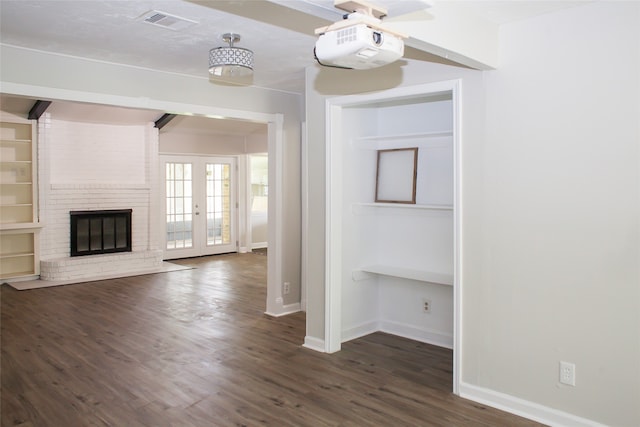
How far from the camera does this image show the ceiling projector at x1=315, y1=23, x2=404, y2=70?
72.4 inches

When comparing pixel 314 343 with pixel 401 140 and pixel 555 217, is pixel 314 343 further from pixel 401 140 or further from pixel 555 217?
pixel 555 217

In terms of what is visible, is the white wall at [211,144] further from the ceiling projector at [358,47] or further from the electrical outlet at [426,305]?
the ceiling projector at [358,47]

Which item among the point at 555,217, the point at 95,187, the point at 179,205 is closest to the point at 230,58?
the point at 555,217

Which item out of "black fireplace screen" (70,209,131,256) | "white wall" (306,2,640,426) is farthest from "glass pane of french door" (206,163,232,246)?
"white wall" (306,2,640,426)

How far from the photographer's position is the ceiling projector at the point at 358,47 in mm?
1838

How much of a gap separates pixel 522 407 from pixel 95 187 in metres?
7.00

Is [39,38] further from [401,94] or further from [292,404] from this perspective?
[292,404]

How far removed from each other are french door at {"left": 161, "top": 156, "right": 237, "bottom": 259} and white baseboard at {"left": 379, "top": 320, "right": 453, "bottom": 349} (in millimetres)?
5634

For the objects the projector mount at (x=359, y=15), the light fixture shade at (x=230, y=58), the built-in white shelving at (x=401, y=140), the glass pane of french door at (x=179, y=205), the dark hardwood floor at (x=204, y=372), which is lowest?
the dark hardwood floor at (x=204, y=372)

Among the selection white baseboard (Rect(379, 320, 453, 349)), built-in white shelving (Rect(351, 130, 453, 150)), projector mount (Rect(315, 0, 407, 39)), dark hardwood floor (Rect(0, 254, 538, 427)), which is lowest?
dark hardwood floor (Rect(0, 254, 538, 427))

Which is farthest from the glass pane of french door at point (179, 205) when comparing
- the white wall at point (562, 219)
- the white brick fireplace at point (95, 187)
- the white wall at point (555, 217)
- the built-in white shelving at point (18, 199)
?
the white wall at point (562, 219)

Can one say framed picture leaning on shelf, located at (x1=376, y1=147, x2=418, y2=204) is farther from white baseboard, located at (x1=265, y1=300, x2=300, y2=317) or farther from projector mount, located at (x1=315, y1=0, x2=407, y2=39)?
projector mount, located at (x1=315, y1=0, x2=407, y2=39)

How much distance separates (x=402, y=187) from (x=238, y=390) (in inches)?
87.9

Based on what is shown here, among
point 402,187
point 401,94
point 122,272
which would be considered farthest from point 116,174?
point 401,94
